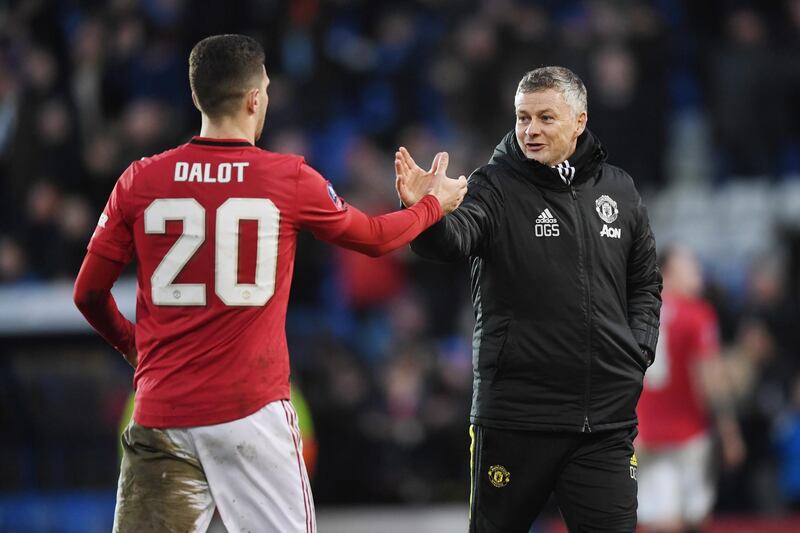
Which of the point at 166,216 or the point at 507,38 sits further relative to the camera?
the point at 507,38

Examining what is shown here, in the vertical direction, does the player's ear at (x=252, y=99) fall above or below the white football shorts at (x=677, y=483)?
above

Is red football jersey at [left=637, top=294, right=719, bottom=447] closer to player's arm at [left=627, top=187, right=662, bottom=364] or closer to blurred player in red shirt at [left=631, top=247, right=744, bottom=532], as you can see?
blurred player in red shirt at [left=631, top=247, right=744, bottom=532]

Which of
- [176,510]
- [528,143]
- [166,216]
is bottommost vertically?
[176,510]

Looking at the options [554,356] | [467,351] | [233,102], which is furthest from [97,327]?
[467,351]

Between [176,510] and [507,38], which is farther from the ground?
[507,38]

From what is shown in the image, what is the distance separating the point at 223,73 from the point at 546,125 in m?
1.44

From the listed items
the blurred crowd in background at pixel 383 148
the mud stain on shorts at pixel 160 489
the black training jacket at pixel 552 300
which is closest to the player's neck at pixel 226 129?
the black training jacket at pixel 552 300

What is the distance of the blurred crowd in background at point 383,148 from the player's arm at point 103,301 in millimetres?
5881

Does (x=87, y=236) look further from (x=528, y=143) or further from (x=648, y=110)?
(x=528, y=143)

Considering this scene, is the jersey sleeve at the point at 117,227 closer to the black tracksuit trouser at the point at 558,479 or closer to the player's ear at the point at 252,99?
the player's ear at the point at 252,99

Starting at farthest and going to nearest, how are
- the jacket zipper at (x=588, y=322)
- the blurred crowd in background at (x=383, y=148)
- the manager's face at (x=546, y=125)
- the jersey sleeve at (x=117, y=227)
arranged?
1. the blurred crowd in background at (x=383, y=148)
2. the manager's face at (x=546, y=125)
3. the jacket zipper at (x=588, y=322)
4. the jersey sleeve at (x=117, y=227)

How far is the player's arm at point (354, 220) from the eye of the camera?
4.98 metres

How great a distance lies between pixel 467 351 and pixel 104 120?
15.3 ft

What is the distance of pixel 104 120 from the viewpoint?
1401 cm
